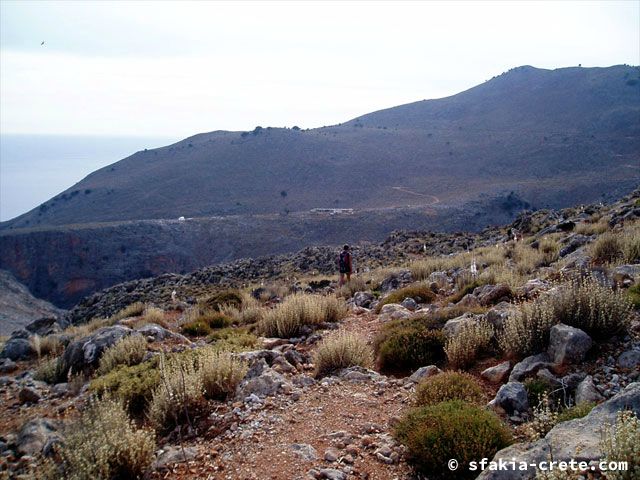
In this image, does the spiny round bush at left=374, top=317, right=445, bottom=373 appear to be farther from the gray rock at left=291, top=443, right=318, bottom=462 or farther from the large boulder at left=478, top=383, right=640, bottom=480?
the large boulder at left=478, top=383, right=640, bottom=480

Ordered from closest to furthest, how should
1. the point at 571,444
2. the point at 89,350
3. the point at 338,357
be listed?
the point at 571,444, the point at 338,357, the point at 89,350

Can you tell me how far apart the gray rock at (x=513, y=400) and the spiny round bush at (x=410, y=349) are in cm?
192

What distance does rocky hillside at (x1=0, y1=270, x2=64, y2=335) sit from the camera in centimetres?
3066

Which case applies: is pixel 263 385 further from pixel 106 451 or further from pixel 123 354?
pixel 123 354

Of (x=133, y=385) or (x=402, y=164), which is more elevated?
(x=402, y=164)

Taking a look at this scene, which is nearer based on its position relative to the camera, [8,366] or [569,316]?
[569,316]

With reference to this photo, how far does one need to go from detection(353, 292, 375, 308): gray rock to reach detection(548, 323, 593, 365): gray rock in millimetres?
7177

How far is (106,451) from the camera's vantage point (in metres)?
4.29

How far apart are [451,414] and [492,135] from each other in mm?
83693

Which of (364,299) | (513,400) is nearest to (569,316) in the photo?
(513,400)

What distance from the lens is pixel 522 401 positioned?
15.6ft

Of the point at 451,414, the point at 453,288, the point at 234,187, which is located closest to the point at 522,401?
the point at 451,414

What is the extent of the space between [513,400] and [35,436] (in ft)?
17.2

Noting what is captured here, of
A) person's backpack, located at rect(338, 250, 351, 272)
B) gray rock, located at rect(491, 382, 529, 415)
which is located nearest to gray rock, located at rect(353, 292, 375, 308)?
person's backpack, located at rect(338, 250, 351, 272)
